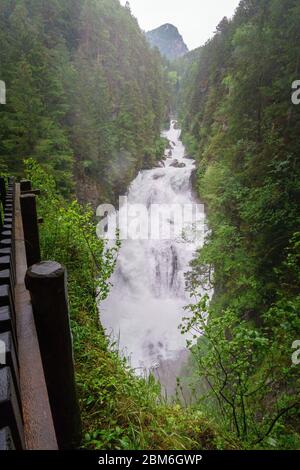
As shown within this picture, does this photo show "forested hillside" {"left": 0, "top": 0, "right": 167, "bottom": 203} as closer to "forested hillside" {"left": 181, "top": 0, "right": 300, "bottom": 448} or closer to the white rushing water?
the white rushing water

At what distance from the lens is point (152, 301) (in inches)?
669

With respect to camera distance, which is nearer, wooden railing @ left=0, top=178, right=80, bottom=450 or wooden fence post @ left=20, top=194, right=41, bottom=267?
wooden railing @ left=0, top=178, right=80, bottom=450

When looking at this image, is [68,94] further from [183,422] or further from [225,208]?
[183,422]

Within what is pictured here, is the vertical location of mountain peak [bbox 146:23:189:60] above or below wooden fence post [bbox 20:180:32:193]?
above

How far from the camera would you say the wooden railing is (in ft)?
3.17

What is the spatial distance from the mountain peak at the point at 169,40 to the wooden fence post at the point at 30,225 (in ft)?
675

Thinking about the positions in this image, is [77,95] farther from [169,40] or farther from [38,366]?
[169,40]

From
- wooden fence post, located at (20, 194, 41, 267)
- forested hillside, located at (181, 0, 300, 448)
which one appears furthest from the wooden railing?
forested hillside, located at (181, 0, 300, 448)

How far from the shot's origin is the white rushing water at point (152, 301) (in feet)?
45.2

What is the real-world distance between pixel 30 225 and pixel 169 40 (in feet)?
720

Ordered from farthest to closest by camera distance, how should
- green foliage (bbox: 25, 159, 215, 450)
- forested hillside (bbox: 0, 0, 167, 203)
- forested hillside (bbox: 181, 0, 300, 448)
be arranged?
forested hillside (bbox: 0, 0, 167, 203), forested hillside (bbox: 181, 0, 300, 448), green foliage (bbox: 25, 159, 215, 450)

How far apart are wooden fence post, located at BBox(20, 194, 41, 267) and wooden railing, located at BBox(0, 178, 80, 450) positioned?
1986 mm

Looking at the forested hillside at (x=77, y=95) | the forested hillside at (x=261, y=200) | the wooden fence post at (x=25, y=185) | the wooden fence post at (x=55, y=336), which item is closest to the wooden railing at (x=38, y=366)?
the wooden fence post at (x=55, y=336)

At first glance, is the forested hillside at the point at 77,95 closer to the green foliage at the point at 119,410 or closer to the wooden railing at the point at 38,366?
the green foliage at the point at 119,410
